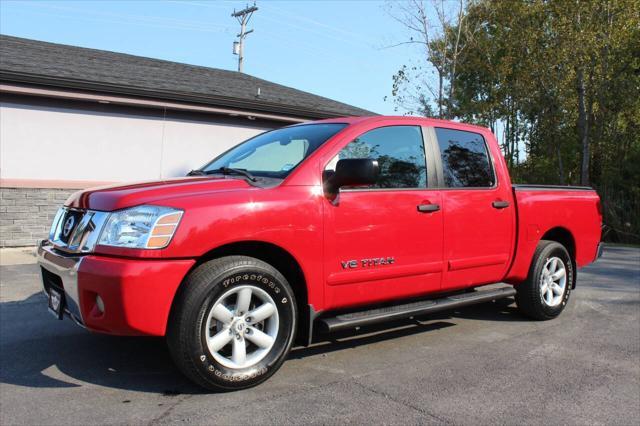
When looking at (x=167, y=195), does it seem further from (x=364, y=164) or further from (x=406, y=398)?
(x=406, y=398)

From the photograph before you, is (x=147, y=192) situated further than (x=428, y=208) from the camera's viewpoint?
No

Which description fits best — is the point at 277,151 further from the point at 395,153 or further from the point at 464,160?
the point at 464,160

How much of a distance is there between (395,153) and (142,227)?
Answer: 7.03ft

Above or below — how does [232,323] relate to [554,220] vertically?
below

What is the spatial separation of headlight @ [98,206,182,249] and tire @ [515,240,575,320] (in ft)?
11.9

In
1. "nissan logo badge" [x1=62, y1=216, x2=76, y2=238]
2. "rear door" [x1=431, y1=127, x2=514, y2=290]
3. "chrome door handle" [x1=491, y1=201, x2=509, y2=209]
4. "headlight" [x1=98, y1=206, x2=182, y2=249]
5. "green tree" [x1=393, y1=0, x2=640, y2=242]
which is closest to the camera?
"headlight" [x1=98, y1=206, x2=182, y2=249]

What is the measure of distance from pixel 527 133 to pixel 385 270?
30289 millimetres

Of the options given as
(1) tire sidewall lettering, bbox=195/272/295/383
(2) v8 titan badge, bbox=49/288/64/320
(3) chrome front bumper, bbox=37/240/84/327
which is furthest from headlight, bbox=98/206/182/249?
(2) v8 titan badge, bbox=49/288/64/320

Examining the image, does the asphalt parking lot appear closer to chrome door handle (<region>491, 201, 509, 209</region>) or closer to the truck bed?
the truck bed

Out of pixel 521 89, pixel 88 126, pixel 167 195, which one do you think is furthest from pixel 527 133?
pixel 167 195

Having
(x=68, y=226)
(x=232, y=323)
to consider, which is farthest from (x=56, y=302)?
(x=232, y=323)

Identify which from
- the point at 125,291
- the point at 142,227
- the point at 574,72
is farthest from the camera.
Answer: the point at 574,72

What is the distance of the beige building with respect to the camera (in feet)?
32.6

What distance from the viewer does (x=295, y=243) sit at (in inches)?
142
